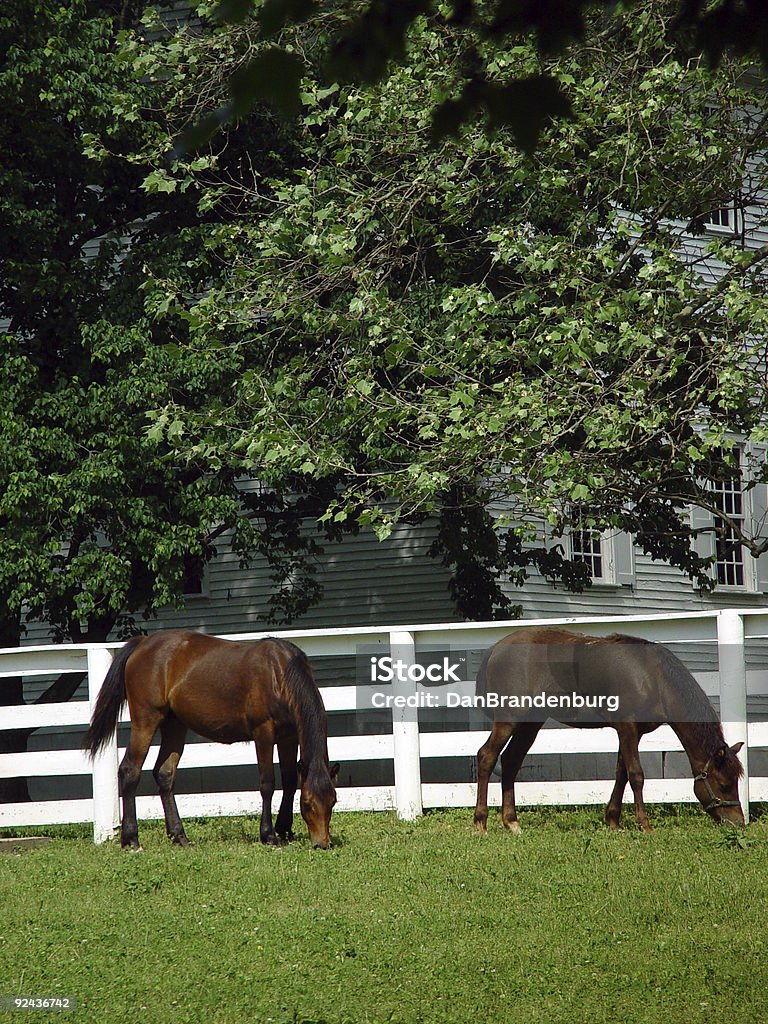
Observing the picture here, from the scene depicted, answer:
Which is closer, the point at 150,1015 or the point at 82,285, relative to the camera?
the point at 150,1015

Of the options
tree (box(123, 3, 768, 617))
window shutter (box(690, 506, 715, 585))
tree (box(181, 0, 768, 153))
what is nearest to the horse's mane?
tree (box(123, 3, 768, 617))

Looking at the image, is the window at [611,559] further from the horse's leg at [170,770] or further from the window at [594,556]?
the horse's leg at [170,770]

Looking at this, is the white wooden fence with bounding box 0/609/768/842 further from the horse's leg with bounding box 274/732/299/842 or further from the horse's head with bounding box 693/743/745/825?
the horse's leg with bounding box 274/732/299/842

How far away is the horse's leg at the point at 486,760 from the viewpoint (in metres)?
9.76

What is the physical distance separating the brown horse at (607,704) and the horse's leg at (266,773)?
5.05 feet

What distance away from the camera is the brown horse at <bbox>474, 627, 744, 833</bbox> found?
9461mm

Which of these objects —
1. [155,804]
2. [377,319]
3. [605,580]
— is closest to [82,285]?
[377,319]

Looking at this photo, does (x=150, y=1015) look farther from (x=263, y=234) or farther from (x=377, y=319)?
(x=263, y=234)

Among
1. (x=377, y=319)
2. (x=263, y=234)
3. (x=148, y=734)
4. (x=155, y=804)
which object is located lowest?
(x=155, y=804)

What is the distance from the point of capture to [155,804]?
11094 millimetres

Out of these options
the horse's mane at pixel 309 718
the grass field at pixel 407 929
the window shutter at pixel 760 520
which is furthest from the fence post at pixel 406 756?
the window shutter at pixel 760 520

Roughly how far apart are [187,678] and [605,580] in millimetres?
12178

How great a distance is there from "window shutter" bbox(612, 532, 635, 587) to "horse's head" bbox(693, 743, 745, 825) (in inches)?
458

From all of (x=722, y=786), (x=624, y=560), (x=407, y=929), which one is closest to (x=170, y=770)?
(x=407, y=929)
